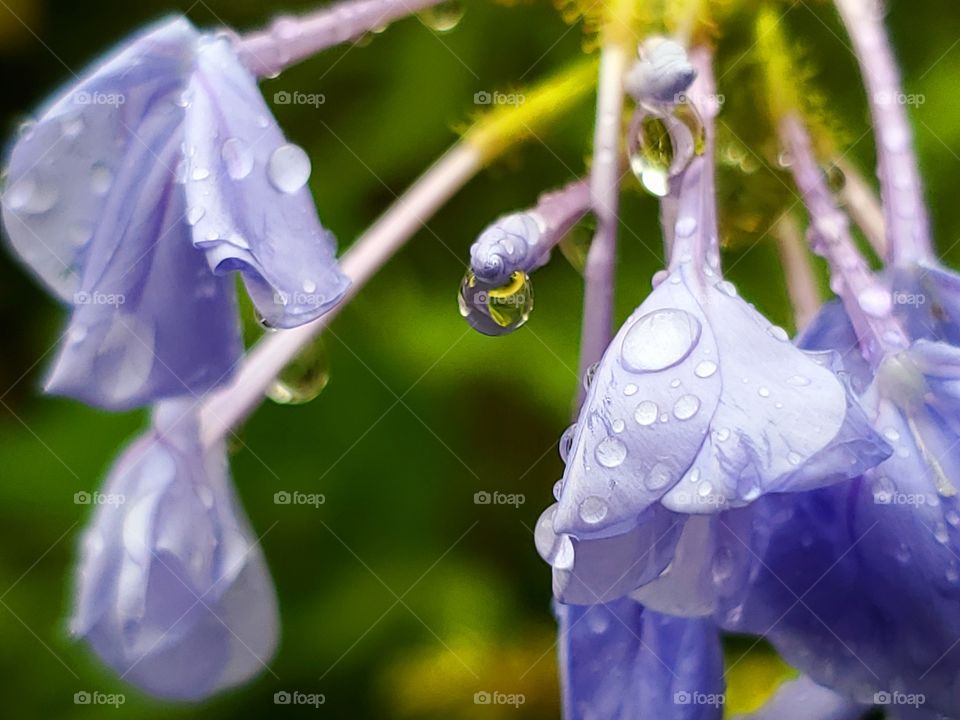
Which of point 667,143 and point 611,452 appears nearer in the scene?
point 611,452

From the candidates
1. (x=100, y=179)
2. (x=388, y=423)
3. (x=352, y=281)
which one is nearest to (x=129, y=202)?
(x=100, y=179)

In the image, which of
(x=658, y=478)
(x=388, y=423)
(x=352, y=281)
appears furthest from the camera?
(x=388, y=423)

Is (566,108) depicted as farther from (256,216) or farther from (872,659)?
(872,659)

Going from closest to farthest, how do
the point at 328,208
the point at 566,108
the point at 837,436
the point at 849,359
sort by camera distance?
the point at 837,436 < the point at 849,359 < the point at 566,108 < the point at 328,208

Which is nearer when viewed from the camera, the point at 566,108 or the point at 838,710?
the point at 838,710

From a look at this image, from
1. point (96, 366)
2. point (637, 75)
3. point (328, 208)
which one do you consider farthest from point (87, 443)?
point (637, 75)

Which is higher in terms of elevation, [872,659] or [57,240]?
[57,240]

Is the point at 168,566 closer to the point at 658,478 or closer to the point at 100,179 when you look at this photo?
the point at 100,179
